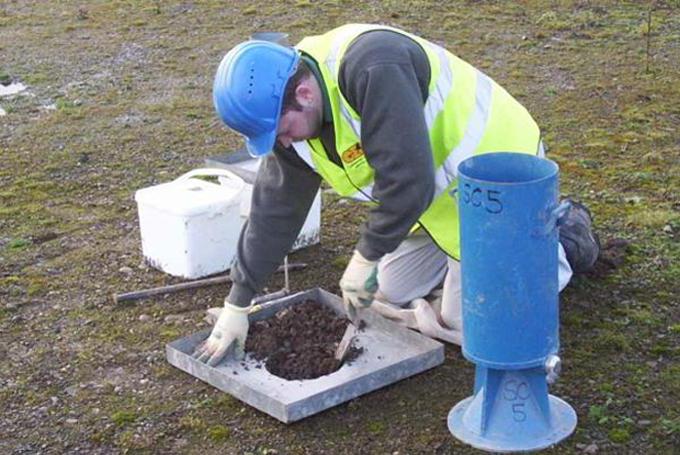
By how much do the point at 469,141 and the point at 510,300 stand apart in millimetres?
741

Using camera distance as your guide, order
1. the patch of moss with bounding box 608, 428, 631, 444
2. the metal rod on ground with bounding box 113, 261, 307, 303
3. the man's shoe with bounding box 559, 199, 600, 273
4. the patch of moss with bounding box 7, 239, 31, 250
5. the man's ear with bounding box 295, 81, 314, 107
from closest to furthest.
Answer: the man's ear with bounding box 295, 81, 314, 107 < the patch of moss with bounding box 608, 428, 631, 444 < the man's shoe with bounding box 559, 199, 600, 273 < the metal rod on ground with bounding box 113, 261, 307, 303 < the patch of moss with bounding box 7, 239, 31, 250

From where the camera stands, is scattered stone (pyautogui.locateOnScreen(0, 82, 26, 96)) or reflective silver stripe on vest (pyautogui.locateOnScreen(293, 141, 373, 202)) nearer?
reflective silver stripe on vest (pyautogui.locateOnScreen(293, 141, 373, 202))

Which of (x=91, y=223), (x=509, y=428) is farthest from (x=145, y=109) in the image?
(x=509, y=428)

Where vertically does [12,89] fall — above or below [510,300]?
below

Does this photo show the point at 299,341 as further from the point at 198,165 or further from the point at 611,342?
the point at 198,165

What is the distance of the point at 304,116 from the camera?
3295mm

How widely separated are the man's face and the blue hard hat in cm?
7

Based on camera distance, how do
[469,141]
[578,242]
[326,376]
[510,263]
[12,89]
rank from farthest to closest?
[12,89]
[578,242]
[326,376]
[469,141]
[510,263]

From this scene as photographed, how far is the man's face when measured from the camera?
10.7 feet

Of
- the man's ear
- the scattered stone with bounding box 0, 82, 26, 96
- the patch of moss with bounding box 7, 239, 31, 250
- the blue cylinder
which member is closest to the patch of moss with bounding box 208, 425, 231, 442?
the blue cylinder

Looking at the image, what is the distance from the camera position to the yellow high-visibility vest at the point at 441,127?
334 centimetres

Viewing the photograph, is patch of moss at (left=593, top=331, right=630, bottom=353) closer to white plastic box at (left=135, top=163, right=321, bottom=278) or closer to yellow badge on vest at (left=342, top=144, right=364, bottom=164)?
yellow badge on vest at (left=342, top=144, right=364, bottom=164)

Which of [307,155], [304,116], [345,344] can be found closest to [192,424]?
[345,344]

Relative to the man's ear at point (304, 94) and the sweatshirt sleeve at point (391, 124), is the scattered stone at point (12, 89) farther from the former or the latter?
the sweatshirt sleeve at point (391, 124)
